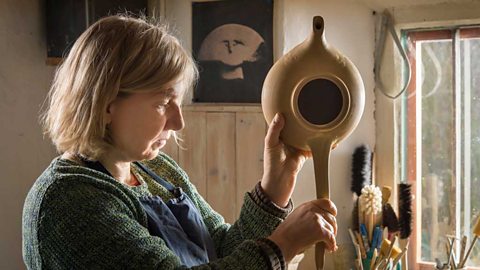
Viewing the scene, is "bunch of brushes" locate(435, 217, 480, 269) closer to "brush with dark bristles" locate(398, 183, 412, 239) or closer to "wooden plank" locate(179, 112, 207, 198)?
"brush with dark bristles" locate(398, 183, 412, 239)

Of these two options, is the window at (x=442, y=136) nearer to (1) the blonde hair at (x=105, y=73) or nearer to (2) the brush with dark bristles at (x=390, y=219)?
(2) the brush with dark bristles at (x=390, y=219)

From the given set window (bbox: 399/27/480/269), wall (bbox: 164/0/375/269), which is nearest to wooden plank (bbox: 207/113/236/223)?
wall (bbox: 164/0/375/269)

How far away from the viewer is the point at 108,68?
2.88 ft

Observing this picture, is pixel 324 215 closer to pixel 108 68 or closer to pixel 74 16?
pixel 108 68

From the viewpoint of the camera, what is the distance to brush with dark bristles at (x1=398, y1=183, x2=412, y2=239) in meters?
1.56

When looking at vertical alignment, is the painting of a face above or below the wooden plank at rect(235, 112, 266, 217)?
above

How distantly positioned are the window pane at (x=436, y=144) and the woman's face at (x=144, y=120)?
2.81 feet

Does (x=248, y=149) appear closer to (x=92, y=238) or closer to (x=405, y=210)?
(x=405, y=210)

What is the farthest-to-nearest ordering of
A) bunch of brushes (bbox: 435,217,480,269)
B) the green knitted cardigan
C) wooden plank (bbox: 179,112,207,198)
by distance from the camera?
wooden plank (bbox: 179,112,207,198) → bunch of brushes (bbox: 435,217,480,269) → the green knitted cardigan

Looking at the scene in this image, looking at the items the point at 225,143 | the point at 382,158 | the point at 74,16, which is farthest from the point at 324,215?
the point at 74,16

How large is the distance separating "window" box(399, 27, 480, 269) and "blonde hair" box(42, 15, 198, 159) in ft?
2.69

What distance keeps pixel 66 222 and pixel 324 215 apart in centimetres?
34

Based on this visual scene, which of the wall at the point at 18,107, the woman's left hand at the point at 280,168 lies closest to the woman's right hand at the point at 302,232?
the woman's left hand at the point at 280,168

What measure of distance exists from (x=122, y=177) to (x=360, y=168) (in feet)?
2.57
